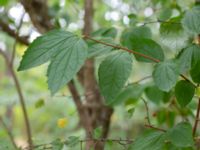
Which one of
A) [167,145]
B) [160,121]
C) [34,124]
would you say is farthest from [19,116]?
[167,145]

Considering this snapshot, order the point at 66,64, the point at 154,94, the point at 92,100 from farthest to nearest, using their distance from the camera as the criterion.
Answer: the point at 92,100 < the point at 154,94 < the point at 66,64

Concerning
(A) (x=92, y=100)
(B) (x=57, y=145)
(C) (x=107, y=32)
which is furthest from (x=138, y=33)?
(A) (x=92, y=100)

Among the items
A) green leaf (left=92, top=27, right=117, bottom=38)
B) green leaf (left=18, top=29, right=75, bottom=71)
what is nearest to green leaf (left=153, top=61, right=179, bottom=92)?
green leaf (left=18, top=29, right=75, bottom=71)

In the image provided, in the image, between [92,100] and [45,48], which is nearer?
[45,48]

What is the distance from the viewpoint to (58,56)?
569mm

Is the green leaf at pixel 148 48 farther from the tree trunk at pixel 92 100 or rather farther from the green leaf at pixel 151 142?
the tree trunk at pixel 92 100

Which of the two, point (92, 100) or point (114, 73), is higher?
point (114, 73)

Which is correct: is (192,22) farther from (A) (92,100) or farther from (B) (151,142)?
(A) (92,100)

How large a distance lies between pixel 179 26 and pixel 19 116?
174 inches

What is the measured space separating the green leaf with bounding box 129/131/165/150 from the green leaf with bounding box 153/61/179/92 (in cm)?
12

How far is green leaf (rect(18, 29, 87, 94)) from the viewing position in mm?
550

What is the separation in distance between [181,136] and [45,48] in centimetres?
27

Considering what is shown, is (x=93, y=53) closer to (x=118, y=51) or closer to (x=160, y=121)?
(x=118, y=51)

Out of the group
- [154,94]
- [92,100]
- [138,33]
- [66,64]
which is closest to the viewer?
[66,64]
